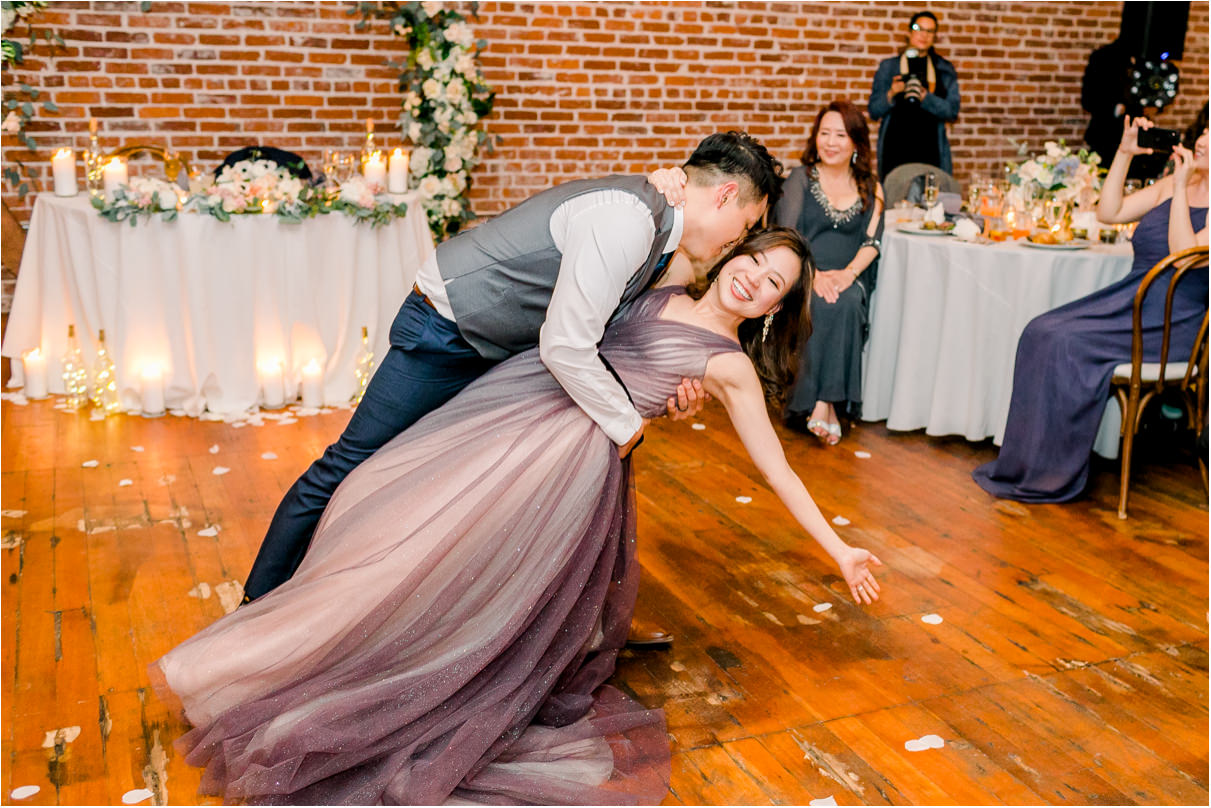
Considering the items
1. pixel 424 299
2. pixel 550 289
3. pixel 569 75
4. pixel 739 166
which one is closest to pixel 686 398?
pixel 550 289

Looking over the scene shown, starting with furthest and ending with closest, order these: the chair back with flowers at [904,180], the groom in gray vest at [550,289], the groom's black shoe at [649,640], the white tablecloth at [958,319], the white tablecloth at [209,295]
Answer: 1. the chair back with flowers at [904,180]
2. the white tablecloth at [209,295]
3. the white tablecloth at [958,319]
4. the groom's black shoe at [649,640]
5. the groom in gray vest at [550,289]

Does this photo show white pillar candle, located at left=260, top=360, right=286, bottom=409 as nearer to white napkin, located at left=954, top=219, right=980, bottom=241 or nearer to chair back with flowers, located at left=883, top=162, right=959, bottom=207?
white napkin, located at left=954, top=219, right=980, bottom=241

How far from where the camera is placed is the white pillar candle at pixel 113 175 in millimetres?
4336

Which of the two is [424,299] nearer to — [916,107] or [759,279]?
[759,279]

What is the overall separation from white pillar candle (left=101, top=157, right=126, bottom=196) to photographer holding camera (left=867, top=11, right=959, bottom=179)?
166 inches

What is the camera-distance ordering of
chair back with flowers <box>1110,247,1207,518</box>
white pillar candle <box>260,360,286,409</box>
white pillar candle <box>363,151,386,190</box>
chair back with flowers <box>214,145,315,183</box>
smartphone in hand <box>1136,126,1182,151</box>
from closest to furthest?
chair back with flowers <box>1110,247,1207,518</box>
smartphone in hand <box>1136,126,1182,151</box>
white pillar candle <box>260,360,286,409</box>
white pillar candle <box>363,151,386,190</box>
chair back with flowers <box>214,145,315,183</box>

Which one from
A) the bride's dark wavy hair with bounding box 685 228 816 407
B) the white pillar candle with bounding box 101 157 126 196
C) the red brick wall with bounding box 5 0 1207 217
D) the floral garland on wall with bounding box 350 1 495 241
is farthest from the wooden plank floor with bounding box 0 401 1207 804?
the red brick wall with bounding box 5 0 1207 217

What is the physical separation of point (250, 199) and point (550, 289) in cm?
261

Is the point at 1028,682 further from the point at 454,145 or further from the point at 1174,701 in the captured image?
the point at 454,145

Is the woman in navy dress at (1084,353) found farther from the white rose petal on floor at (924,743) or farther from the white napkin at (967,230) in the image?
the white rose petal on floor at (924,743)

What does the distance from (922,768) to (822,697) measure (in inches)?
12.2

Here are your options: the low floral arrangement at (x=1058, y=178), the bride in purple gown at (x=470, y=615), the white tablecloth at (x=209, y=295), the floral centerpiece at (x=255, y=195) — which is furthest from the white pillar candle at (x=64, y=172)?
the low floral arrangement at (x=1058, y=178)

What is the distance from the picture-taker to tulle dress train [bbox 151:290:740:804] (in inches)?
79.1

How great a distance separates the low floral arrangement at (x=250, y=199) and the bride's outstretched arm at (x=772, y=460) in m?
2.66
